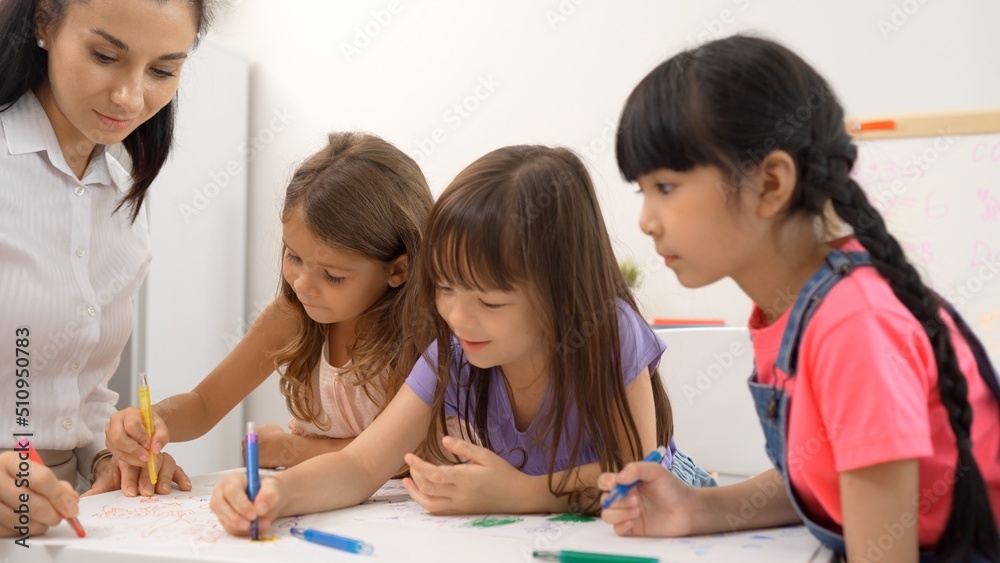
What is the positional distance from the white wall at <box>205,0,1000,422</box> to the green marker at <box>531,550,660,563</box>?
5.81 feet

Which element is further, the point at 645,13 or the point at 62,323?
the point at 645,13

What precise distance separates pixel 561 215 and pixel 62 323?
2.22 feet

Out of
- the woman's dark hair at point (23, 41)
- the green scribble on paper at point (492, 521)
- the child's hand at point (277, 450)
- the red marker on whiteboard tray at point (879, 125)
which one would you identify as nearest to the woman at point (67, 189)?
the woman's dark hair at point (23, 41)

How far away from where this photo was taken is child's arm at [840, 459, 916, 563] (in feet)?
2.19

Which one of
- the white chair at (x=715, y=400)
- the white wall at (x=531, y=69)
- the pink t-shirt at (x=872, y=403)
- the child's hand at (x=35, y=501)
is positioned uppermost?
the white wall at (x=531, y=69)

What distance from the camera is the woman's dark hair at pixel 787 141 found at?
2.34 ft

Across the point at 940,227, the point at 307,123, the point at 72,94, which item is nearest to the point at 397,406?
the point at 72,94

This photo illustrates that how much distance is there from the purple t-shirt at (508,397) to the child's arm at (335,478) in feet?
0.13

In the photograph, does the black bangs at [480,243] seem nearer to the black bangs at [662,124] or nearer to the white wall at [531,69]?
the black bangs at [662,124]

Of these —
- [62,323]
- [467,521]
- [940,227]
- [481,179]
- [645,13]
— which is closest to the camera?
[467,521]

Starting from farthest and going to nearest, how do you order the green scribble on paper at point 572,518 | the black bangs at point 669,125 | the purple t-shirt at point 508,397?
1. the purple t-shirt at point 508,397
2. the green scribble on paper at point 572,518
3. the black bangs at point 669,125

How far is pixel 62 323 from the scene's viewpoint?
115 centimetres

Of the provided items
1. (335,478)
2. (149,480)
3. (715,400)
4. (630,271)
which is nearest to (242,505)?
(335,478)

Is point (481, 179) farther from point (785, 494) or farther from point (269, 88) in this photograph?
point (269, 88)
